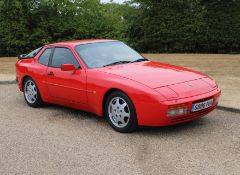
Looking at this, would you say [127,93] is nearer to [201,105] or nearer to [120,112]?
[120,112]

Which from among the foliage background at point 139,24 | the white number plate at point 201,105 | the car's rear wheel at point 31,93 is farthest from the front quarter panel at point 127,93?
the foliage background at point 139,24

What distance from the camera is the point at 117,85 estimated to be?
6.95 meters

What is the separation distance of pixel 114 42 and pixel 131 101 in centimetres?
219

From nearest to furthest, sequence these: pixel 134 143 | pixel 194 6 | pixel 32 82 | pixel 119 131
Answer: pixel 134 143 < pixel 119 131 < pixel 32 82 < pixel 194 6

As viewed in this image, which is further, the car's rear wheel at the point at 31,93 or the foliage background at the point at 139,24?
the foliage background at the point at 139,24

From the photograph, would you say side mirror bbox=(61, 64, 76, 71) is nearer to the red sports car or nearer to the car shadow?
the red sports car

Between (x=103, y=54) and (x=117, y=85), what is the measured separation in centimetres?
124

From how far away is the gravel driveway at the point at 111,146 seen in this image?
5.54 metres

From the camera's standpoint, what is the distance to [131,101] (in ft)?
22.3

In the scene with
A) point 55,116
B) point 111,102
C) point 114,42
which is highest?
point 114,42

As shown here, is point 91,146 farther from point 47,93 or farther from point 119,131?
point 47,93

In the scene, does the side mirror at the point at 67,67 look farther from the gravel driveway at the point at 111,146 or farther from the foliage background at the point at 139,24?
the foliage background at the point at 139,24

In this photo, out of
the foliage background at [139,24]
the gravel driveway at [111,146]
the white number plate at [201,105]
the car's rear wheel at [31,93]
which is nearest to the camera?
the gravel driveway at [111,146]

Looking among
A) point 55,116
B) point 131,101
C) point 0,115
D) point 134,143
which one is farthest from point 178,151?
point 0,115
